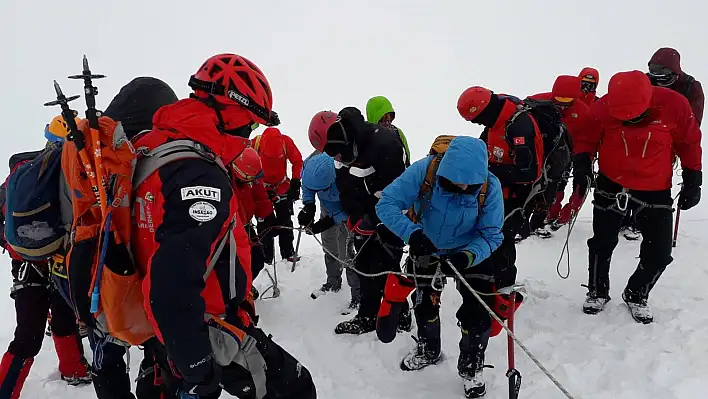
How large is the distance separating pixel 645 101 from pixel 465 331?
261 cm

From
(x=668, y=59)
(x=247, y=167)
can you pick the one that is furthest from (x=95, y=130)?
(x=668, y=59)

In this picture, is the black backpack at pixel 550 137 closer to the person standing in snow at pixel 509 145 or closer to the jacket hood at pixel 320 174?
the person standing in snow at pixel 509 145

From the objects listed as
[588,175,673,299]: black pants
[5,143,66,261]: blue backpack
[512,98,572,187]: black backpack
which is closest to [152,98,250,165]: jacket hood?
[5,143,66,261]: blue backpack

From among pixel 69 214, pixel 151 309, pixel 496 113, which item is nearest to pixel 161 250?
pixel 151 309

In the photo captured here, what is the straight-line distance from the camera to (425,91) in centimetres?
3569

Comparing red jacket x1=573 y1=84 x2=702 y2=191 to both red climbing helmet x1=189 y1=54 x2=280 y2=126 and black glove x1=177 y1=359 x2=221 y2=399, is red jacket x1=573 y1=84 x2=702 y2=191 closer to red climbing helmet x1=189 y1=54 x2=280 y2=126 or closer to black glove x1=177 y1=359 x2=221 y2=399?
red climbing helmet x1=189 y1=54 x2=280 y2=126

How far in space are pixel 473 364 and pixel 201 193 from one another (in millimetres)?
2944

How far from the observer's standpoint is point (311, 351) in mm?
5348

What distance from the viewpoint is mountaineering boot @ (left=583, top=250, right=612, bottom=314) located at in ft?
18.2

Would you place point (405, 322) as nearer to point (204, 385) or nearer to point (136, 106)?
point (204, 385)

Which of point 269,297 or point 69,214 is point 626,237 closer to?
point 269,297

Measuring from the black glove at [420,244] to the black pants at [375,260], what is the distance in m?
1.16

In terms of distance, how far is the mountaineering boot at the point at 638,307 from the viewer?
206 inches

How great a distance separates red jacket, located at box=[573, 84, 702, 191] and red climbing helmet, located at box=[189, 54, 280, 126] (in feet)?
12.1
